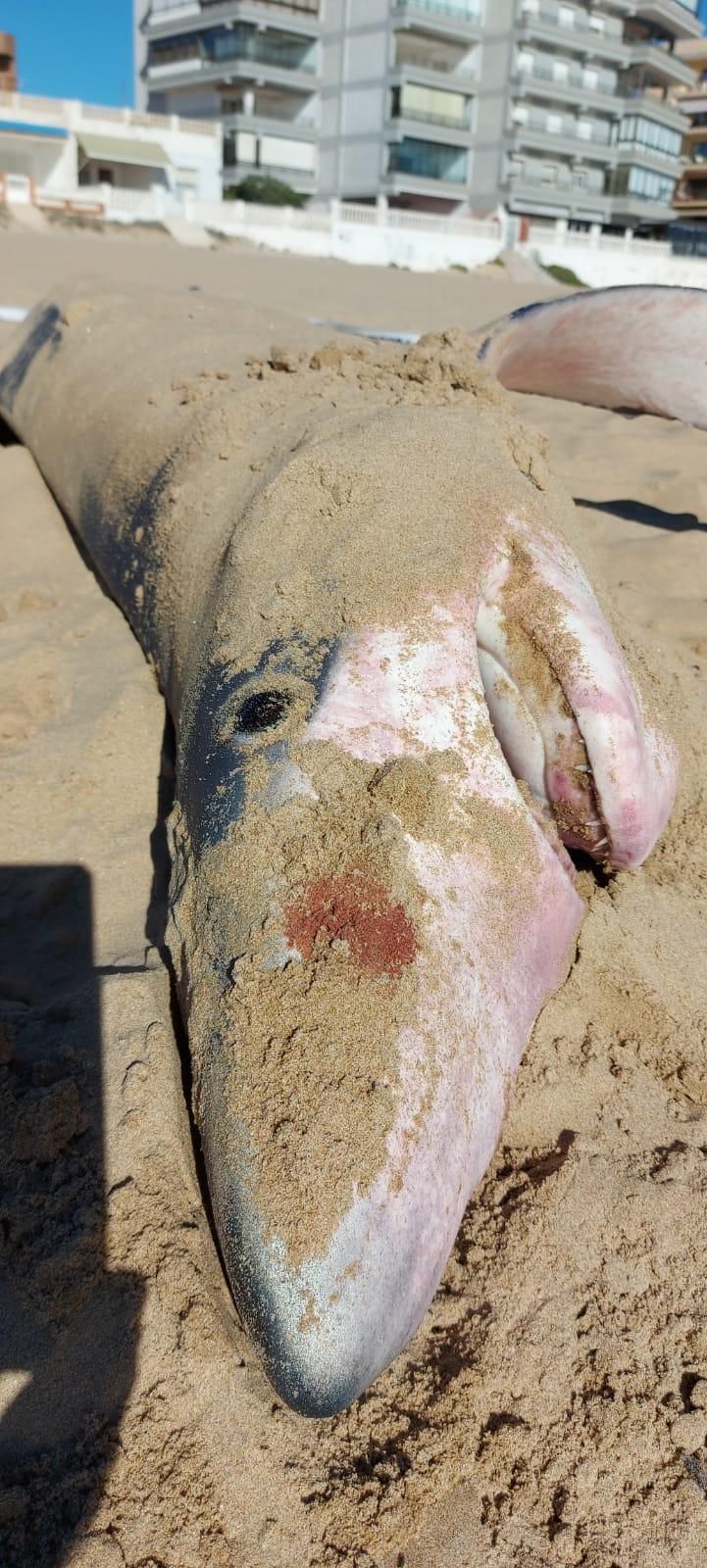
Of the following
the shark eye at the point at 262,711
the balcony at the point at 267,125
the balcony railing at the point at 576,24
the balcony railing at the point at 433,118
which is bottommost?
the shark eye at the point at 262,711

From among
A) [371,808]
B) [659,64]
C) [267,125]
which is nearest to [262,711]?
[371,808]

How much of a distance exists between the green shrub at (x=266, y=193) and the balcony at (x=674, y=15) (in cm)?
2035

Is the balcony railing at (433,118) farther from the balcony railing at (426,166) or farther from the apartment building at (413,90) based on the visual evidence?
the balcony railing at (426,166)

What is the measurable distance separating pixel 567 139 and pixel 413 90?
7.05 m

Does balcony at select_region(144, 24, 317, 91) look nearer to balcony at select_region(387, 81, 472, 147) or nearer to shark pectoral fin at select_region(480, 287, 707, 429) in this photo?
balcony at select_region(387, 81, 472, 147)

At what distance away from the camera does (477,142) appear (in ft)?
136

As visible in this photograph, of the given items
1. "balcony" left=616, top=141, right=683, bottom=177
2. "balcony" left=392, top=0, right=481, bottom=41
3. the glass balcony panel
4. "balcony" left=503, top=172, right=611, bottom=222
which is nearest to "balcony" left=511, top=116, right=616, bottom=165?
"balcony" left=616, top=141, right=683, bottom=177

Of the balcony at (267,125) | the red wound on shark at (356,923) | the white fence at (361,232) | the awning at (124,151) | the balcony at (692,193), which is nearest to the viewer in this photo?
the red wound on shark at (356,923)

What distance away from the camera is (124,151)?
32.6m

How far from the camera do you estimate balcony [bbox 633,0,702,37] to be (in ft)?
142

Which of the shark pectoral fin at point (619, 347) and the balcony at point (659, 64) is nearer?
the shark pectoral fin at point (619, 347)

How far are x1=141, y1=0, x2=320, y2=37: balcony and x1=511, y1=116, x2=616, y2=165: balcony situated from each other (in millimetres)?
9242

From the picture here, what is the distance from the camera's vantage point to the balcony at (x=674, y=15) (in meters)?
43.2

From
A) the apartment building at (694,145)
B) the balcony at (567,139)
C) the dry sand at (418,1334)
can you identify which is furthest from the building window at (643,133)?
the dry sand at (418,1334)
